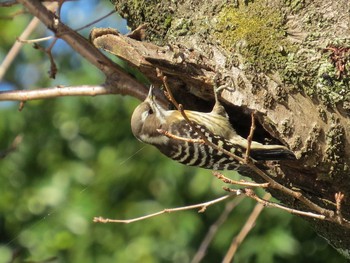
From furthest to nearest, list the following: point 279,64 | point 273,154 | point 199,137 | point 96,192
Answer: point 96,192 < point 199,137 < point 273,154 < point 279,64

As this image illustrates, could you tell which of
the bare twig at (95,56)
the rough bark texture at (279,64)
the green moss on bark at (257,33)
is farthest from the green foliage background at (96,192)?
the green moss on bark at (257,33)

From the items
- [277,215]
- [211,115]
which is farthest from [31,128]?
[211,115]

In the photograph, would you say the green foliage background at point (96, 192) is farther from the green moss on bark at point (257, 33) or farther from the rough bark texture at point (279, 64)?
the green moss on bark at point (257, 33)

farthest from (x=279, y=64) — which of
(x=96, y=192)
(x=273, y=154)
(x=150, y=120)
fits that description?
(x=96, y=192)

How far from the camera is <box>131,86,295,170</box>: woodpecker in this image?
3.29m

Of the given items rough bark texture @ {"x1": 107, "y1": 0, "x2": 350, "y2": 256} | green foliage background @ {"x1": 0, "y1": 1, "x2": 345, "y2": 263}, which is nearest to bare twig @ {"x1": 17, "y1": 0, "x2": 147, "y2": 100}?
rough bark texture @ {"x1": 107, "y1": 0, "x2": 350, "y2": 256}

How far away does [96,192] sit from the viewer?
6.18 meters

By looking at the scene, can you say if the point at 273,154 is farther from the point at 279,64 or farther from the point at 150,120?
the point at 150,120

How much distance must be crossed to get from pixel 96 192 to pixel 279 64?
11.3 ft

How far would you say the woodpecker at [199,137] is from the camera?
3293 mm

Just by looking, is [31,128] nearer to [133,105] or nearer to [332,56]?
[133,105]

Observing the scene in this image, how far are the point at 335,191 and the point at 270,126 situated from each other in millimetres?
386

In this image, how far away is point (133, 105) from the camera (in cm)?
625

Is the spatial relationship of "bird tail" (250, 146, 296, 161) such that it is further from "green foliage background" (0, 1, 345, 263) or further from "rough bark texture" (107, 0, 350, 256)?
"green foliage background" (0, 1, 345, 263)
